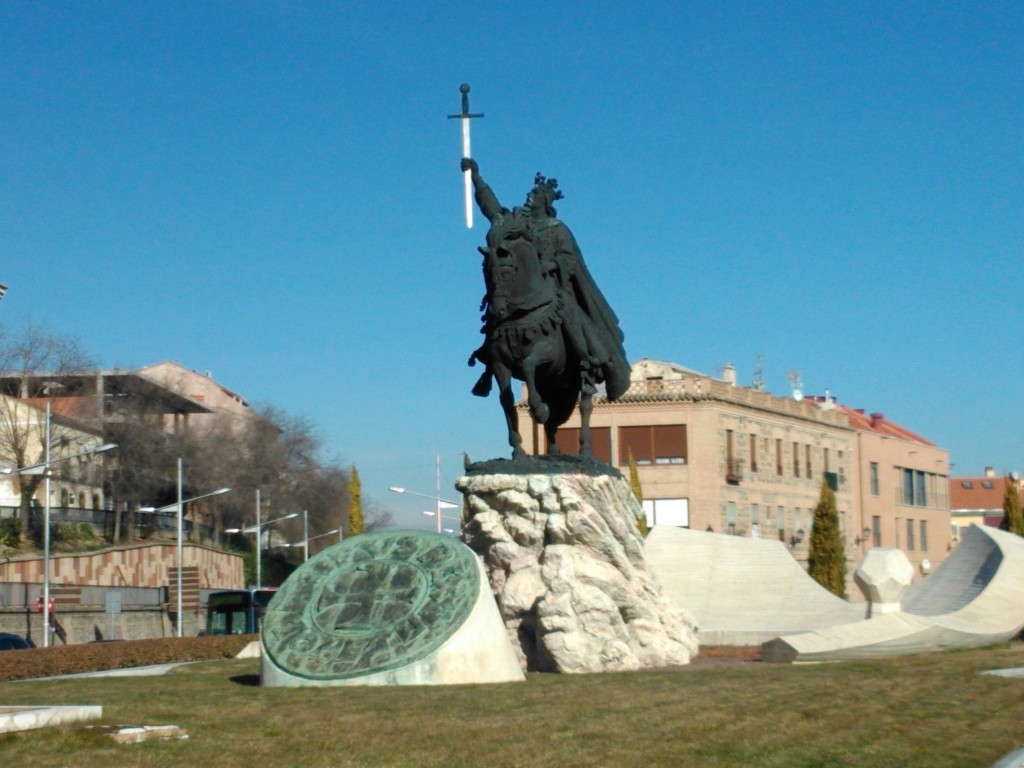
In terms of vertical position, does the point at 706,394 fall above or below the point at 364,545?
above

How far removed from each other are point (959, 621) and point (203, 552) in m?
47.2

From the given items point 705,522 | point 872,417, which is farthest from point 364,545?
point 872,417

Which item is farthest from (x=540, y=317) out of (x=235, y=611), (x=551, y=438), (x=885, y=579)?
(x=235, y=611)

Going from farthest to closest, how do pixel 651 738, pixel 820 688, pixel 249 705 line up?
pixel 820 688, pixel 249 705, pixel 651 738

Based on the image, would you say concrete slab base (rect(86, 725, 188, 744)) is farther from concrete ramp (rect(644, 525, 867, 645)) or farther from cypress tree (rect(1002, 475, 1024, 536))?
cypress tree (rect(1002, 475, 1024, 536))

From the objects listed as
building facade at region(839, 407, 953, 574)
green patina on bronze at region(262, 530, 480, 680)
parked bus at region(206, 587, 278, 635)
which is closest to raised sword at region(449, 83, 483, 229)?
green patina on bronze at region(262, 530, 480, 680)

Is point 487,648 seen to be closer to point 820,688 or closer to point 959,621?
point 820,688

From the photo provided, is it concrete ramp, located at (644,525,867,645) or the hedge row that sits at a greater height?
concrete ramp, located at (644,525,867,645)

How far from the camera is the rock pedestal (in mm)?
15672

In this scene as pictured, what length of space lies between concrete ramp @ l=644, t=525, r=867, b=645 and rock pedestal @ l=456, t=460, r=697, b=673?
552 cm

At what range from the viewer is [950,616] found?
20000 millimetres

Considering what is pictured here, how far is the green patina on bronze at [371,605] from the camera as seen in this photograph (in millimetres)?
13430

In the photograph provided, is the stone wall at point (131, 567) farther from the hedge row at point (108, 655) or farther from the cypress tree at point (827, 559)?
the hedge row at point (108, 655)

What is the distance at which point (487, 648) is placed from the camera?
13.7m
